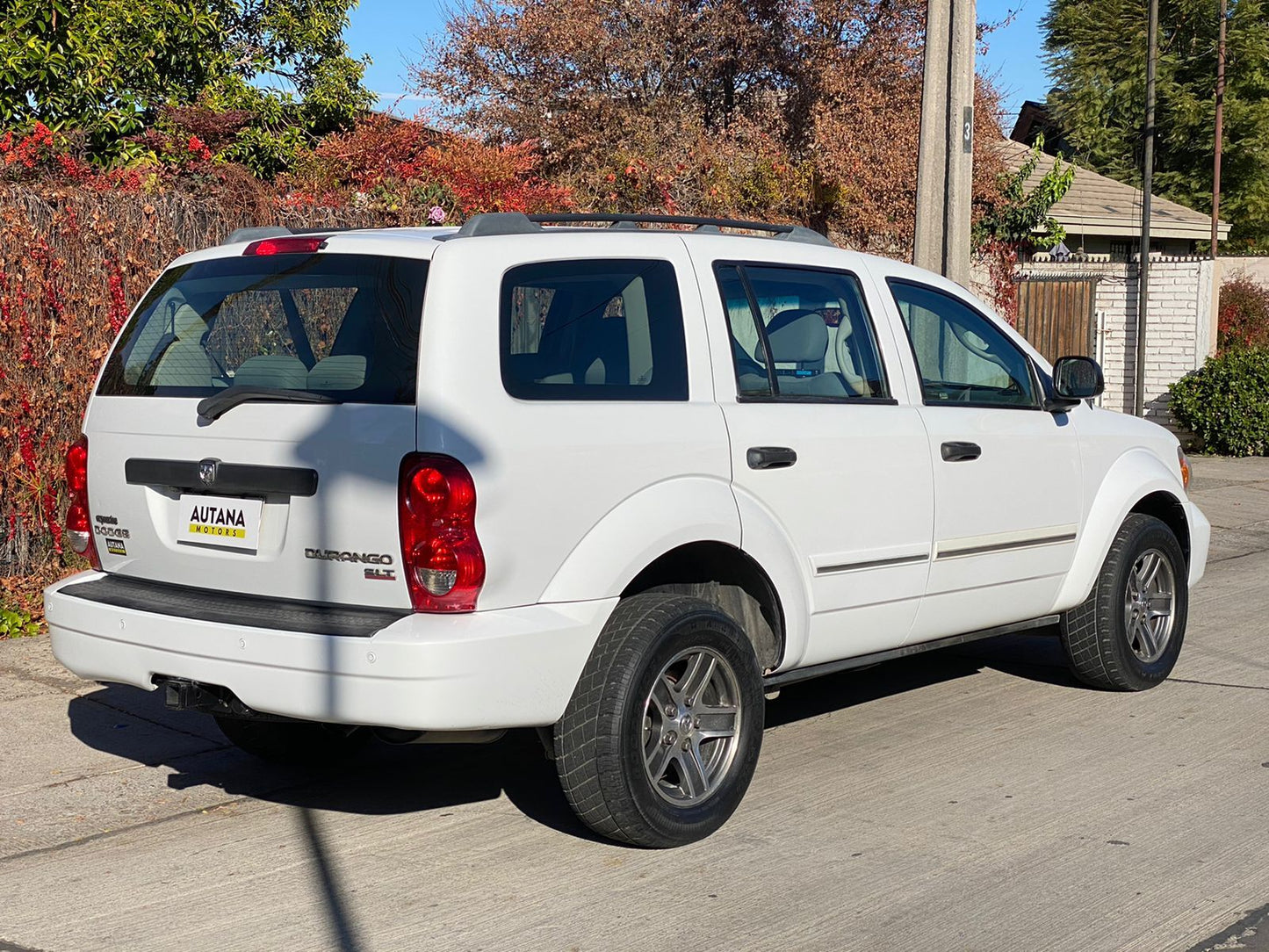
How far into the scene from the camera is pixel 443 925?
14.0ft

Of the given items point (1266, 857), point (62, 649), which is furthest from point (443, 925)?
point (1266, 857)

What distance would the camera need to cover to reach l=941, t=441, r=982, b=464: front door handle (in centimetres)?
588

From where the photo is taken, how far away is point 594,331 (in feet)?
16.1

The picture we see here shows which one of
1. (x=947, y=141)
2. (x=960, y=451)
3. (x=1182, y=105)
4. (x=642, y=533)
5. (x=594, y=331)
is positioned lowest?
(x=642, y=533)

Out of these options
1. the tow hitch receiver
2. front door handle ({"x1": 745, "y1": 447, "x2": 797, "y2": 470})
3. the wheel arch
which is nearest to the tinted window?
front door handle ({"x1": 745, "y1": 447, "x2": 797, "y2": 470})

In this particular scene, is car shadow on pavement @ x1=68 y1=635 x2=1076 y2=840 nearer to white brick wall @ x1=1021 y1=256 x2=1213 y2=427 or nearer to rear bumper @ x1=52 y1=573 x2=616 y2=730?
rear bumper @ x1=52 y1=573 x2=616 y2=730

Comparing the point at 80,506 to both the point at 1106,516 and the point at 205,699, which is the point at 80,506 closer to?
the point at 205,699

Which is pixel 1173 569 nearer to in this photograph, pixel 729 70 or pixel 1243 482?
pixel 1243 482

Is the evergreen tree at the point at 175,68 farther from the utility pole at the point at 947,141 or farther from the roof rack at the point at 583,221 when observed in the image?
the roof rack at the point at 583,221

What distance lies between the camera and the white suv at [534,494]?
437 centimetres

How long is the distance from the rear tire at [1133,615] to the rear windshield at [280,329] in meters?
3.63

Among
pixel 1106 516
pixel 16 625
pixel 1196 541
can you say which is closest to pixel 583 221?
pixel 1106 516

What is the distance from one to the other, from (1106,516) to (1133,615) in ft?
1.98

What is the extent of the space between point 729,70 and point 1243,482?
824 centimetres
